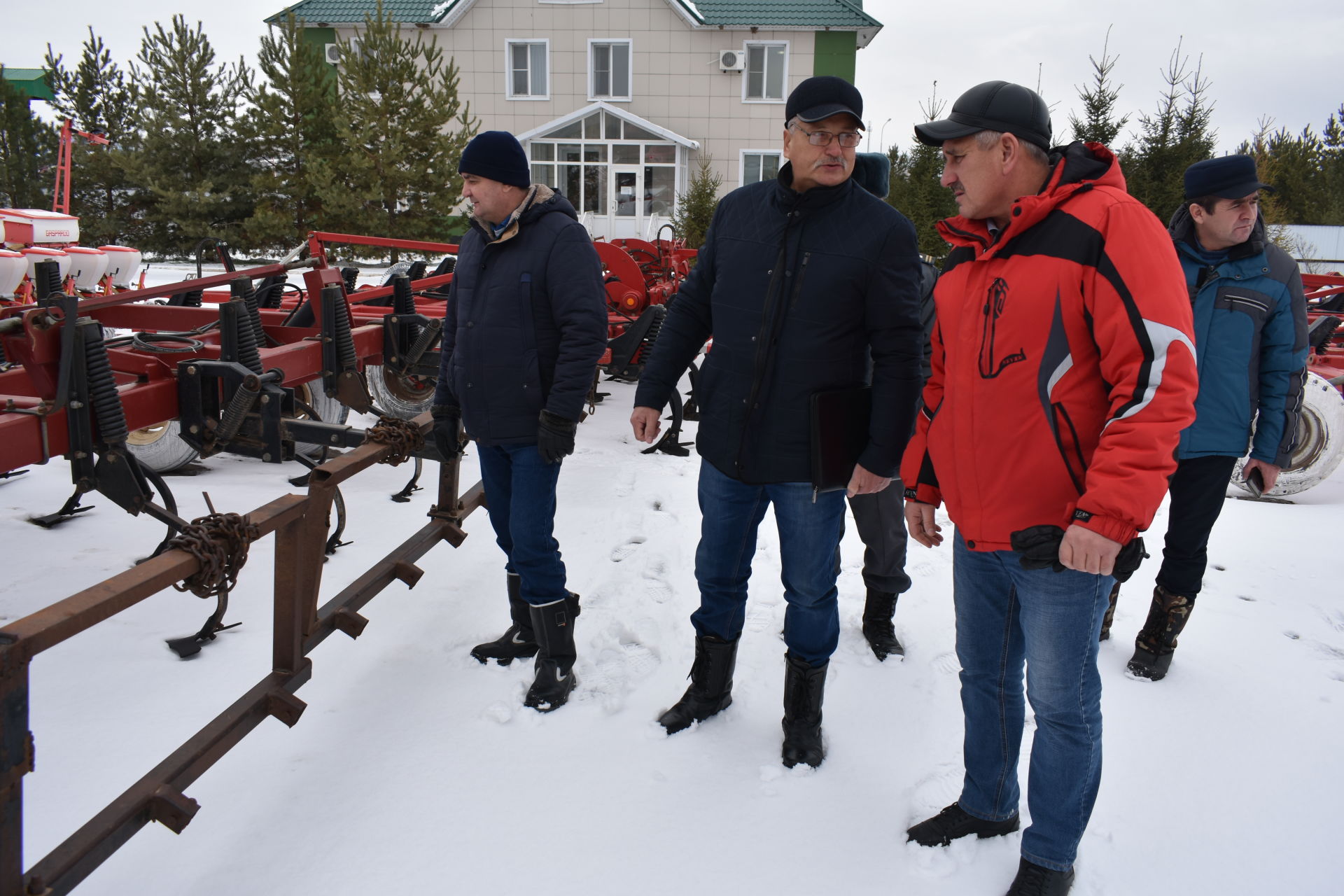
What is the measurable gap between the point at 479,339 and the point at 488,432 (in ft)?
1.00

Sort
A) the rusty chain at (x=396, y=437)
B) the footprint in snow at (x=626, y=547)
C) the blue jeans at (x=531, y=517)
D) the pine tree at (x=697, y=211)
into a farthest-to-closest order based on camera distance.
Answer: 1. the pine tree at (x=697, y=211)
2. the footprint in snow at (x=626, y=547)
3. the rusty chain at (x=396, y=437)
4. the blue jeans at (x=531, y=517)

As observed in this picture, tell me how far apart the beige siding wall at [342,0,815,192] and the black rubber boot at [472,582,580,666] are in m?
20.8

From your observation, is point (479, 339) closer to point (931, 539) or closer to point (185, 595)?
point (931, 539)

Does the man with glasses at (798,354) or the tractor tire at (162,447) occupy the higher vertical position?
the man with glasses at (798,354)

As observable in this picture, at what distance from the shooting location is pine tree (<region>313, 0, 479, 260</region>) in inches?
664

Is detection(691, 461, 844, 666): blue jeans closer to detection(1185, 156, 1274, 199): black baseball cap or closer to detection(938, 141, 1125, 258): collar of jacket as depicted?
detection(938, 141, 1125, 258): collar of jacket

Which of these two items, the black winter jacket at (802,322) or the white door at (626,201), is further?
the white door at (626,201)

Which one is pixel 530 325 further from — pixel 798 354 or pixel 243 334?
pixel 243 334

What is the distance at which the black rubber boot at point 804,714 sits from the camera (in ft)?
8.48

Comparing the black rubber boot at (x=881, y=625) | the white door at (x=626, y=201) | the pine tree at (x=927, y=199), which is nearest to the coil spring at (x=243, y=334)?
the black rubber boot at (x=881, y=625)

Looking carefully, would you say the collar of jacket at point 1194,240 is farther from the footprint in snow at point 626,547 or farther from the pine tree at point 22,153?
the pine tree at point 22,153

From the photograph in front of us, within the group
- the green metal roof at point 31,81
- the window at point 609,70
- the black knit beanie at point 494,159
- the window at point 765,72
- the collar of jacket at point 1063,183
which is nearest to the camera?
the collar of jacket at point 1063,183

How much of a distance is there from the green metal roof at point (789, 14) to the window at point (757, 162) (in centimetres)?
295

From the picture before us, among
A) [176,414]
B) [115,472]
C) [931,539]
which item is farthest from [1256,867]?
[176,414]
